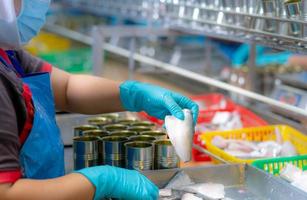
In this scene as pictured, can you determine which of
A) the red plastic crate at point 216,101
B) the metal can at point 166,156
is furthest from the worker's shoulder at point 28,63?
the red plastic crate at point 216,101

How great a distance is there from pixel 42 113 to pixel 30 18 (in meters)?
0.31

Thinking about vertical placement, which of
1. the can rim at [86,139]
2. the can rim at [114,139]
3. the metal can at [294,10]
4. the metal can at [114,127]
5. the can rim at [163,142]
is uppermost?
the metal can at [294,10]

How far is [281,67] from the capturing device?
152 inches

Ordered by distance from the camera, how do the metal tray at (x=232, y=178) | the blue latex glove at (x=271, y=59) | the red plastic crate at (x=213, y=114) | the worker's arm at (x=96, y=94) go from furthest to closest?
the blue latex glove at (x=271, y=59), the red plastic crate at (x=213, y=114), the worker's arm at (x=96, y=94), the metal tray at (x=232, y=178)

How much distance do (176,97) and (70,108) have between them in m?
0.52

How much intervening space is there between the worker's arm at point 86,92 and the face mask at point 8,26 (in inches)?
25.3

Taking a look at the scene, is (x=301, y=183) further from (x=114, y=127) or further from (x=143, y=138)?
(x=114, y=127)

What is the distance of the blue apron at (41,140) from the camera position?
1.46 m

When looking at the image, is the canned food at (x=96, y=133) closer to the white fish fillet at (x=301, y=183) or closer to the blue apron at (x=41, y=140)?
the blue apron at (x=41, y=140)

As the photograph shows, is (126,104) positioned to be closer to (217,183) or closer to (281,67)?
(217,183)

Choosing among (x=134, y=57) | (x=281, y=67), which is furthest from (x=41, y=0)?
(x=281, y=67)

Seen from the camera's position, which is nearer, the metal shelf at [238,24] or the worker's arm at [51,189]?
the worker's arm at [51,189]

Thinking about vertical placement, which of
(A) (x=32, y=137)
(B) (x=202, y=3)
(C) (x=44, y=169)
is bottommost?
(C) (x=44, y=169)

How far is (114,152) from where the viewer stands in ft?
5.95
